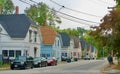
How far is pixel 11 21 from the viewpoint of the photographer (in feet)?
230

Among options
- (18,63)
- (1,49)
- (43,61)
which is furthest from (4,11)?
(18,63)

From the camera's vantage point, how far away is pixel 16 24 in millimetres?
69875

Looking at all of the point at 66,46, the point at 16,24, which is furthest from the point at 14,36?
the point at 66,46

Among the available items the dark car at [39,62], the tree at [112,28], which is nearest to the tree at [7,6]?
the dark car at [39,62]

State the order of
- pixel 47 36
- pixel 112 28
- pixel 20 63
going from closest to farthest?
pixel 112 28
pixel 20 63
pixel 47 36

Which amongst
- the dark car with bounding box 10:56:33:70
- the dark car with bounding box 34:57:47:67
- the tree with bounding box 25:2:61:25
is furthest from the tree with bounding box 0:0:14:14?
the dark car with bounding box 10:56:33:70

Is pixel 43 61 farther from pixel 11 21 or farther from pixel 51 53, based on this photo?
pixel 51 53

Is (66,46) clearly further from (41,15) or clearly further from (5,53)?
(5,53)

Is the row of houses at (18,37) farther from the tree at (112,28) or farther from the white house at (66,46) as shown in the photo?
the white house at (66,46)

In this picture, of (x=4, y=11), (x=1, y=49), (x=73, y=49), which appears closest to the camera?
(x=1, y=49)

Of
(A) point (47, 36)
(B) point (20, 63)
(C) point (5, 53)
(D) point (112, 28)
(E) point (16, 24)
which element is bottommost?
(B) point (20, 63)

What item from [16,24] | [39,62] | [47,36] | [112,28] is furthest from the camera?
[47,36]

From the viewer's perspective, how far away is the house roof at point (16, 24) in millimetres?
68250

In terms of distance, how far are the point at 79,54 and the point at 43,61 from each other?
259 ft
